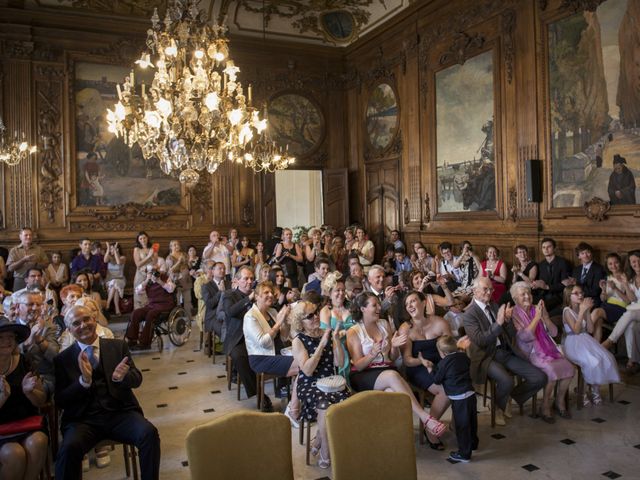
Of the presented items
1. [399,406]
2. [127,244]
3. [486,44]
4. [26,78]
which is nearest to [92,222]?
[127,244]

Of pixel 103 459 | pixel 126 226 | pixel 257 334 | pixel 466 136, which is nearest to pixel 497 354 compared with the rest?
pixel 257 334

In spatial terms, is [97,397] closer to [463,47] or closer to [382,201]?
[463,47]

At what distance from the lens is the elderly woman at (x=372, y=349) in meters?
4.15

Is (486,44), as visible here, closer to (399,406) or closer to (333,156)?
(333,156)

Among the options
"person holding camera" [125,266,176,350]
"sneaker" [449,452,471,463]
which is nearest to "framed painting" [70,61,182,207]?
"person holding camera" [125,266,176,350]

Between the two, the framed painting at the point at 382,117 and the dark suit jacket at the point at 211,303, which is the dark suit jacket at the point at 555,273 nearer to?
the dark suit jacket at the point at 211,303

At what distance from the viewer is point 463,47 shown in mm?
10031

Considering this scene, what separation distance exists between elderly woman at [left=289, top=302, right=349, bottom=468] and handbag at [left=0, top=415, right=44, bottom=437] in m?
1.80

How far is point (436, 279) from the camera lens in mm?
7922

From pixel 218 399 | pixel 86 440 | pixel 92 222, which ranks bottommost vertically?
pixel 218 399

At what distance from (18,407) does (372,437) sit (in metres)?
2.36

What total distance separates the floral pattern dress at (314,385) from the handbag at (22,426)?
1.83 meters

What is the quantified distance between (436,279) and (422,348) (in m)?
3.43

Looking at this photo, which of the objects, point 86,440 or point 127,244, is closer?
point 86,440
